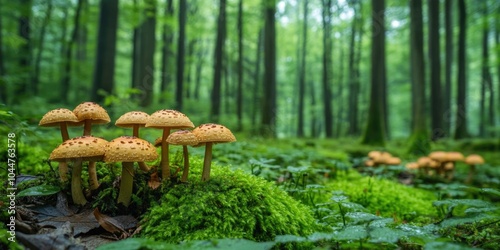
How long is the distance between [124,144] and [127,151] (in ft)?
0.22

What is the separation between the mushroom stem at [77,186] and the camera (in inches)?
94.9

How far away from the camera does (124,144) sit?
2.16 metres

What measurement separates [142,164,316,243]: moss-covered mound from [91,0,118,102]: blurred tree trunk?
24.1ft

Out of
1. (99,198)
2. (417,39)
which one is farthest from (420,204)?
(417,39)

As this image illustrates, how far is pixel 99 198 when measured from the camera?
2.46 m

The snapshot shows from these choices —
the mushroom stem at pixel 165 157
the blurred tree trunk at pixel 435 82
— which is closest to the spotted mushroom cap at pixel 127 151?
the mushroom stem at pixel 165 157

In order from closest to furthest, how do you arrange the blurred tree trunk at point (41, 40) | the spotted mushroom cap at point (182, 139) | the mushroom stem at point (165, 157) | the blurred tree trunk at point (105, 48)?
the spotted mushroom cap at point (182, 139)
the mushroom stem at point (165, 157)
the blurred tree trunk at point (105, 48)
the blurred tree trunk at point (41, 40)

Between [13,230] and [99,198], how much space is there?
60 centimetres

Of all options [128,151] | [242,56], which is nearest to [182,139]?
[128,151]

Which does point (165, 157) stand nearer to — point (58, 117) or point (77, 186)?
point (77, 186)

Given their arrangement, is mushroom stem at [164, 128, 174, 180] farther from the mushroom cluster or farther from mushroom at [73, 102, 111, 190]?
mushroom at [73, 102, 111, 190]

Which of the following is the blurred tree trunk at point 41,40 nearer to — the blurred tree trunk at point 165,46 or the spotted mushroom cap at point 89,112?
the blurred tree trunk at point 165,46

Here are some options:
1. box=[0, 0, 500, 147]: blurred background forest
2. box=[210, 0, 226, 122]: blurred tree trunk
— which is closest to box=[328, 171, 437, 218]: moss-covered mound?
box=[0, 0, 500, 147]: blurred background forest

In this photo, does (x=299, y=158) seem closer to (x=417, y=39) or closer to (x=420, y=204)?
(x=420, y=204)
